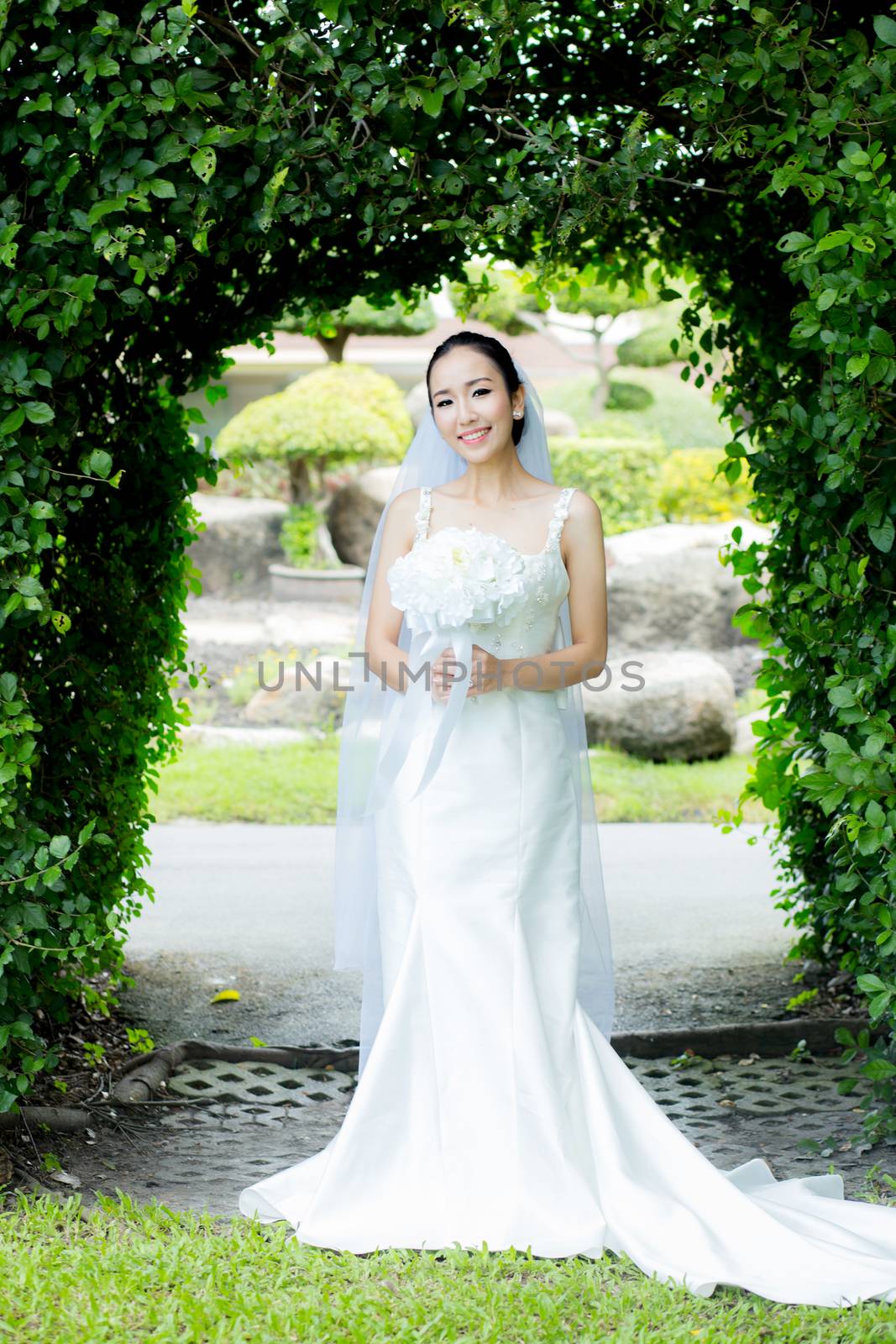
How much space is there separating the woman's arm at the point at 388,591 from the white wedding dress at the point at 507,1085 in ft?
0.26

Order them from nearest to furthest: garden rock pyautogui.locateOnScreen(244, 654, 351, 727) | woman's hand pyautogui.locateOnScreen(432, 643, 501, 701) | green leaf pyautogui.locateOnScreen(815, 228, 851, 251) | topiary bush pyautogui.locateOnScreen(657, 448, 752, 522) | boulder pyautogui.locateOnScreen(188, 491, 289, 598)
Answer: green leaf pyautogui.locateOnScreen(815, 228, 851, 251), woman's hand pyautogui.locateOnScreen(432, 643, 501, 701), garden rock pyautogui.locateOnScreen(244, 654, 351, 727), topiary bush pyautogui.locateOnScreen(657, 448, 752, 522), boulder pyautogui.locateOnScreen(188, 491, 289, 598)

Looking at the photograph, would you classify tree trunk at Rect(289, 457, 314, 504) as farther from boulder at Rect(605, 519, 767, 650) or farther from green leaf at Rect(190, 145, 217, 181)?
green leaf at Rect(190, 145, 217, 181)

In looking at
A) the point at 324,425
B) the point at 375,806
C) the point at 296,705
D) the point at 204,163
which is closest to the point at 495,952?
the point at 375,806

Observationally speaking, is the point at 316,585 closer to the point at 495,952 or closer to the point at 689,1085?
the point at 689,1085

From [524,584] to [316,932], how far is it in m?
3.79

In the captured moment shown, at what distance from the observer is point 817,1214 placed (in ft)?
11.7

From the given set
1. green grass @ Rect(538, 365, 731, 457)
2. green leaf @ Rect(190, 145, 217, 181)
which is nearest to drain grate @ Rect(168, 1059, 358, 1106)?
green leaf @ Rect(190, 145, 217, 181)

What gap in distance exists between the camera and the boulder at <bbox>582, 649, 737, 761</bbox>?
1133 centimetres

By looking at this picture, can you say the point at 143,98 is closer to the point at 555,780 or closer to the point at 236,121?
the point at 236,121

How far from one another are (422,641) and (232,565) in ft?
44.1

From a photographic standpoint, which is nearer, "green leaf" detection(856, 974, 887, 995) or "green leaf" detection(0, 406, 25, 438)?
"green leaf" detection(0, 406, 25, 438)

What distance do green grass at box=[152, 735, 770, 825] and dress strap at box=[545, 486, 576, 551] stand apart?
6.21m

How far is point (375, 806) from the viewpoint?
3939 mm

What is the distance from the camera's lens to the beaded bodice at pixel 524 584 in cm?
364
